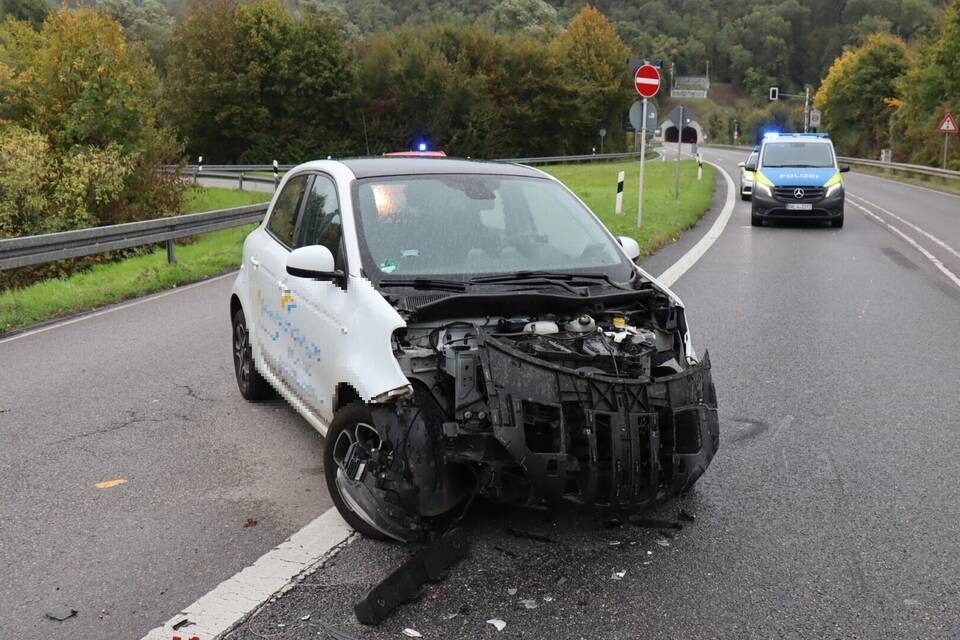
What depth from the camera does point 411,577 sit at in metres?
3.84

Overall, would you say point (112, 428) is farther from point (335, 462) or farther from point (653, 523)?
point (653, 523)

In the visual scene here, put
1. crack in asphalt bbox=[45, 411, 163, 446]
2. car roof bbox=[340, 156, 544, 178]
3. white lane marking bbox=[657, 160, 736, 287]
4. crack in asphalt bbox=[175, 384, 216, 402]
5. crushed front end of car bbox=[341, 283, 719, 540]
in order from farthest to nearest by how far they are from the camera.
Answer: white lane marking bbox=[657, 160, 736, 287], crack in asphalt bbox=[175, 384, 216, 402], crack in asphalt bbox=[45, 411, 163, 446], car roof bbox=[340, 156, 544, 178], crushed front end of car bbox=[341, 283, 719, 540]

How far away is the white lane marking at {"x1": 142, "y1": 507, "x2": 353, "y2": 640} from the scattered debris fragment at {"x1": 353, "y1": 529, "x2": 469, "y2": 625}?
1.36 ft

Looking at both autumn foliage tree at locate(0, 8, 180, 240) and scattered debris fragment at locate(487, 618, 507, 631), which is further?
autumn foliage tree at locate(0, 8, 180, 240)

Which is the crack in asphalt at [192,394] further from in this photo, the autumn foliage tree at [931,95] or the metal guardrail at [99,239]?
the autumn foliage tree at [931,95]

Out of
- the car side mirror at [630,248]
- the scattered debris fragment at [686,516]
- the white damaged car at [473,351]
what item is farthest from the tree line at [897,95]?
the scattered debris fragment at [686,516]

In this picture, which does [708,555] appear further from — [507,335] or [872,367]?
[872,367]

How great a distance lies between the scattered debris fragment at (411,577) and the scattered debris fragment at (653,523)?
0.82 metres

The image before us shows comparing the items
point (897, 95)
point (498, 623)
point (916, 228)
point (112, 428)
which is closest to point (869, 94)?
point (897, 95)

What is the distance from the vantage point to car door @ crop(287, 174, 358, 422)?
4828 millimetres

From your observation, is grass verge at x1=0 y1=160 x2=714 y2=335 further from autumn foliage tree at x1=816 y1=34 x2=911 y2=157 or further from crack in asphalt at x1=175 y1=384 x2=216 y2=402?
autumn foliage tree at x1=816 y1=34 x2=911 y2=157

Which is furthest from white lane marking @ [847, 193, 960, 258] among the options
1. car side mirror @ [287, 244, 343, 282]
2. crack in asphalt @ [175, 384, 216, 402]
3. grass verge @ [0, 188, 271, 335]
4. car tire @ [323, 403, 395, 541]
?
car tire @ [323, 403, 395, 541]

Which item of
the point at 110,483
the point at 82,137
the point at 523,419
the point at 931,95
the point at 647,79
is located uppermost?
the point at 931,95

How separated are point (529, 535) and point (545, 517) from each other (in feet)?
0.83
